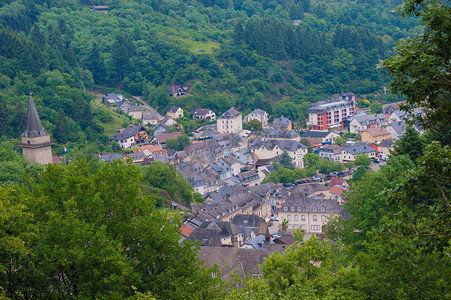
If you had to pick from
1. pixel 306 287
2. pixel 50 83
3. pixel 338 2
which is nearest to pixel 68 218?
pixel 306 287

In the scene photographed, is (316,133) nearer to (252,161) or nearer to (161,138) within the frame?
(252,161)

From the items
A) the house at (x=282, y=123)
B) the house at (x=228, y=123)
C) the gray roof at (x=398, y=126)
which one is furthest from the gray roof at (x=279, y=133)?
the gray roof at (x=398, y=126)

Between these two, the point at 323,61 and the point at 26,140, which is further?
the point at 323,61

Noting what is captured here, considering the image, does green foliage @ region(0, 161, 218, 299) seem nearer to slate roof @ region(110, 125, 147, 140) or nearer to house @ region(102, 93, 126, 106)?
slate roof @ region(110, 125, 147, 140)

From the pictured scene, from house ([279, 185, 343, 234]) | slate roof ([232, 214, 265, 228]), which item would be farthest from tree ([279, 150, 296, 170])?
slate roof ([232, 214, 265, 228])

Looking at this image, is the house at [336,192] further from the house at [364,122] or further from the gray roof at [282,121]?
the gray roof at [282,121]

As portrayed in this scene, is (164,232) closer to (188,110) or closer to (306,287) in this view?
(306,287)
